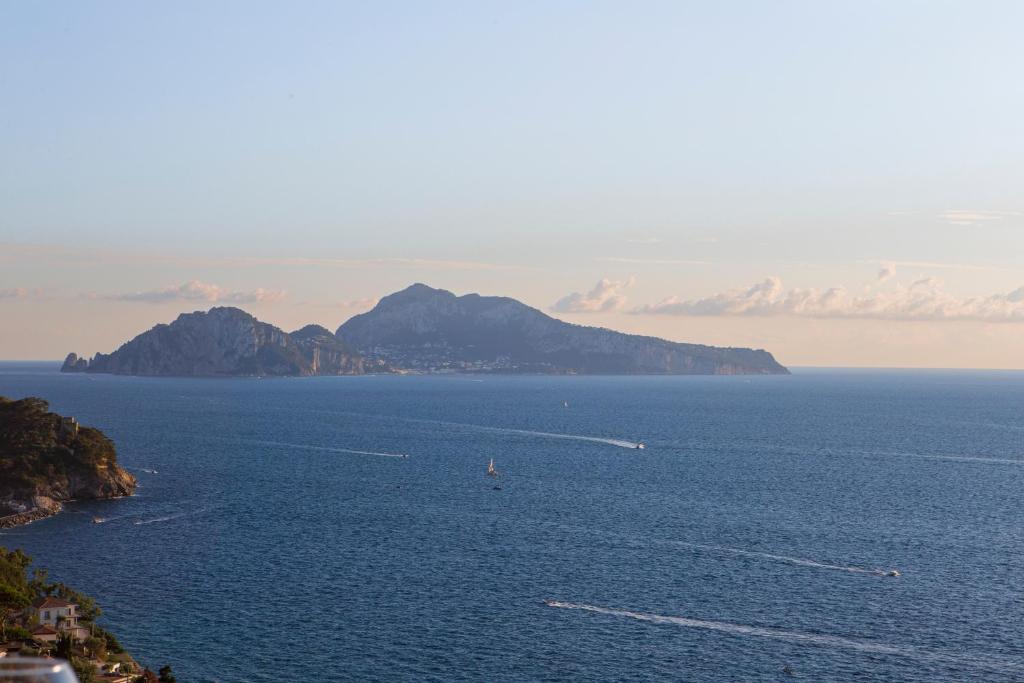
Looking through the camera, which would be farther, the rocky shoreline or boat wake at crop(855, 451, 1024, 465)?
boat wake at crop(855, 451, 1024, 465)

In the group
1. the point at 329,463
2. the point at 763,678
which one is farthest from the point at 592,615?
the point at 329,463

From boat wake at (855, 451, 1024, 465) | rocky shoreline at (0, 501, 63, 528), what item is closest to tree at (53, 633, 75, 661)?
rocky shoreline at (0, 501, 63, 528)

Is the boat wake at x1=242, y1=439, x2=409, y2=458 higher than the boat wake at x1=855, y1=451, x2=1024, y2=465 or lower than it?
lower

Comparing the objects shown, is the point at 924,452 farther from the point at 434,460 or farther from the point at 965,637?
the point at 965,637

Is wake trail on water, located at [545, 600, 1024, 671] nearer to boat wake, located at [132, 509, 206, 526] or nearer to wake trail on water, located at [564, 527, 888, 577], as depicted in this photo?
wake trail on water, located at [564, 527, 888, 577]

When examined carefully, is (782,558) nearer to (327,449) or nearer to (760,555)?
(760,555)

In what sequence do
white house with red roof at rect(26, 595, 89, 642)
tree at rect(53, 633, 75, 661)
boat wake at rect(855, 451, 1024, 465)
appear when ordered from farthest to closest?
1. boat wake at rect(855, 451, 1024, 465)
2. white house with red roof at rect(26, 595, 89, 642)
3. tree at rect(53, 633, 75, 661)
